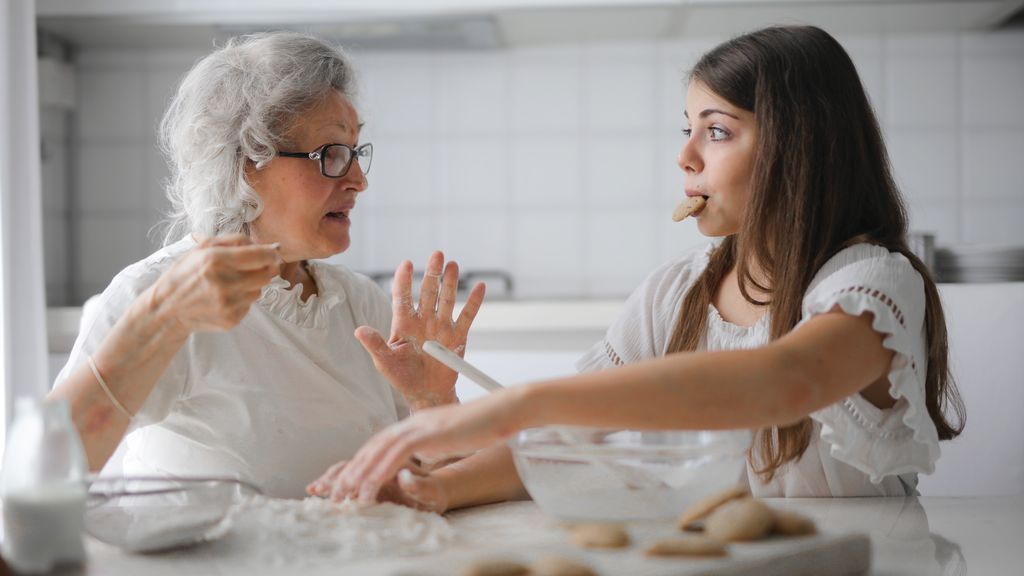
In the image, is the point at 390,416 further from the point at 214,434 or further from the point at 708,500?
the point at 708,500

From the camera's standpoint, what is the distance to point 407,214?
3.79 m

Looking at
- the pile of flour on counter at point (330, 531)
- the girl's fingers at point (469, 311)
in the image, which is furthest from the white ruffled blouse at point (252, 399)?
the pile of flour on counter at point (330, 531)

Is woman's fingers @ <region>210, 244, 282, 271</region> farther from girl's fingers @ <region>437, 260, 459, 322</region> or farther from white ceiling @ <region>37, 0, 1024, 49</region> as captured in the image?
white ceiling @ <region>37, 0, 1024, 49</region>

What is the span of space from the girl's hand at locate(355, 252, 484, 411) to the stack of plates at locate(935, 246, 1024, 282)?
1823 millimetres

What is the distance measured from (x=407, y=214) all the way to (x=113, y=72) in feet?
3.95

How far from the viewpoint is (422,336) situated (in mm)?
1495

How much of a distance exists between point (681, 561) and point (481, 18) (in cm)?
272

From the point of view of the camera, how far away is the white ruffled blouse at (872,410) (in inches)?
46.1

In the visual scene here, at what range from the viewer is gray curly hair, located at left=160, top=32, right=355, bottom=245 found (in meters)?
1.62

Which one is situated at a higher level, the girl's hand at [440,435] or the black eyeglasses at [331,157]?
the black eyeglasses at [331,157]

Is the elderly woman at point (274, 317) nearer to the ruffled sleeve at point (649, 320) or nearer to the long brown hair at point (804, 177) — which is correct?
the ruffled sleeve at point (649, 320)

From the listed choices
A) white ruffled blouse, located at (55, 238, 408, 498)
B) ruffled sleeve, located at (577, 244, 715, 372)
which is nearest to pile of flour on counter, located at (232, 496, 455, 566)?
white ruffled blouse, located at (55, 238, 408, 498)

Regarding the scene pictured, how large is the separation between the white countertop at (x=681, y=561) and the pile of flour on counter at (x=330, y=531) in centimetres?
2

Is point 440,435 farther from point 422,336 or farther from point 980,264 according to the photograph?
point 980,264
